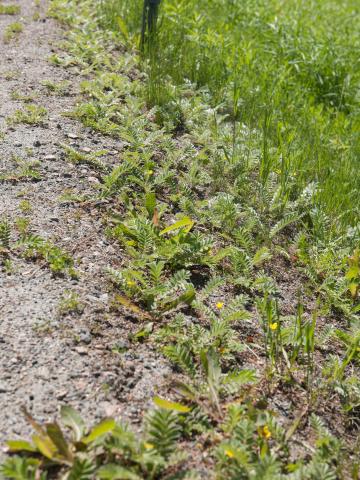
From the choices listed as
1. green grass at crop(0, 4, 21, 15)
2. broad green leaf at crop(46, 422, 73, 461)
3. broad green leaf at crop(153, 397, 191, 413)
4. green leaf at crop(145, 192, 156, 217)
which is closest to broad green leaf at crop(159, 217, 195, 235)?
green leaf at crop(145, 192, 156, 217)

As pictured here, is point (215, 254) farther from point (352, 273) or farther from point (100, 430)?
point (100, 430)

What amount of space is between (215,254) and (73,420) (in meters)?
1.34

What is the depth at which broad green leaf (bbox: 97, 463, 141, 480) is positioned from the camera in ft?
6.11

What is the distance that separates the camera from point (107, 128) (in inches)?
154

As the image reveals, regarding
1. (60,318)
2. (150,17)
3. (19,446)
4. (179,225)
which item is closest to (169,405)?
(19,446)

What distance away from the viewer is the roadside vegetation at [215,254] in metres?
2.05

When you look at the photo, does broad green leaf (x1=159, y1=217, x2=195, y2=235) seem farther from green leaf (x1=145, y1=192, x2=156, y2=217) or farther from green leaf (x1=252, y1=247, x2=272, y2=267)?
green leaf (x1=252, y1=247, x2=272, y2=267)

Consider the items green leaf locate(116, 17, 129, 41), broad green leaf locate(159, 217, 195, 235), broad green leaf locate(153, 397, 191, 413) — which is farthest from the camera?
green leaf locate(116, 17, 129, 41)

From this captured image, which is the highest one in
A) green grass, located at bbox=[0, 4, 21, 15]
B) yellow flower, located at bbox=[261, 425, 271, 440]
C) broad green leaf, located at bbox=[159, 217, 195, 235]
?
green grass, located at bbox=[0, 4, 21, 15]

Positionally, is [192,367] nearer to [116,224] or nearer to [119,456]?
[119,456]

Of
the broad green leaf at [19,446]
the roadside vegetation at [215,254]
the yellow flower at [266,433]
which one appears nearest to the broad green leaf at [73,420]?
the roadside vegetation at [215,254]

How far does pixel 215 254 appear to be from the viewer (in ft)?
10.2

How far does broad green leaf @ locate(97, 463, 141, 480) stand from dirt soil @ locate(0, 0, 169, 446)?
0.84ft

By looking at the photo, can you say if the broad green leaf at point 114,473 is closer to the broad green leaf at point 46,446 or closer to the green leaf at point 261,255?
the broad green leaf at point 46,446
